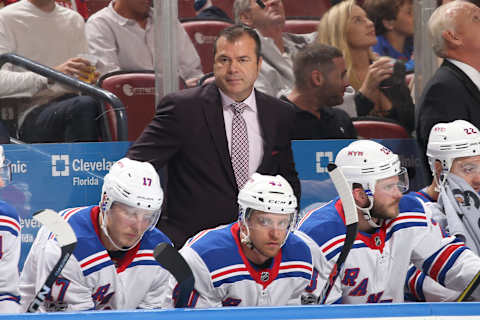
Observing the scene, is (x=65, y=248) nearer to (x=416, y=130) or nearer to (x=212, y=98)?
(x=212, y=98)

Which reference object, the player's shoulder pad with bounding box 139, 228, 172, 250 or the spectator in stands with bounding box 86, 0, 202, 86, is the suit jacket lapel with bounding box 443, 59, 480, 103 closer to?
the spectator in stands with bounding box 86, 0, 202, 86

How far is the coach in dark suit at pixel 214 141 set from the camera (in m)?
3.62

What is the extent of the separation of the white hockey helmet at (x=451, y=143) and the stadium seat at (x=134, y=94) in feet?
4.40

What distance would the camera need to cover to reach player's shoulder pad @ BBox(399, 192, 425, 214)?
11.0ft

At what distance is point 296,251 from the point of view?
309 cm

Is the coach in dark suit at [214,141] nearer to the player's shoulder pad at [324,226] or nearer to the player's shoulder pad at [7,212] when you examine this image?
the player's shoulder pad at [324,226]

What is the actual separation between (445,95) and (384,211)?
40.0 inches

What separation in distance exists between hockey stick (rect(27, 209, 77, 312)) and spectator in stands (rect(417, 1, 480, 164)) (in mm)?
2066

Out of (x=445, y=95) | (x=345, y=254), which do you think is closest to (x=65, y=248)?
(x=345, y=254)

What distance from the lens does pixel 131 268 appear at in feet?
10.1

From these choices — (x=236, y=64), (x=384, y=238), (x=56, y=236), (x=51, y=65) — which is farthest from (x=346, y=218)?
(x=51, y=65)

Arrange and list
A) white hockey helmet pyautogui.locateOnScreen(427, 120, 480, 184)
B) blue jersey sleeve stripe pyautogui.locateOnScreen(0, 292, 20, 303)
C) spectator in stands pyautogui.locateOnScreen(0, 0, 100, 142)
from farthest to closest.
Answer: spectator in stands pyautogui.locateOnScreen(0, 0, 100, 142)
white hockey helmet pyautogui.locateOnScreen(427, 120, 480, 184)
blue jersey sleeve stripe pyautogui.locateOnScreen(0, 292, 20, 303)

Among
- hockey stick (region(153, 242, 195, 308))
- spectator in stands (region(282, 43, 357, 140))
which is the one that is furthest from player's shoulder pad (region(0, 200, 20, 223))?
spectator in stands (region(282, 43, 357, 140))

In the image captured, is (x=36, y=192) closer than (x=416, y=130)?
Yes
